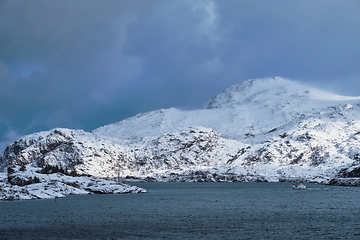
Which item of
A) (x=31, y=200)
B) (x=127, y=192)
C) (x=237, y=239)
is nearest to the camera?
(x=237, y=239)

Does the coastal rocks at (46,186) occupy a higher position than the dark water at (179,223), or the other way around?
the coastal rocks at (46,186)

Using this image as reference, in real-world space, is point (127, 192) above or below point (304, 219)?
above

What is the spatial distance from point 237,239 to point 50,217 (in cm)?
3955

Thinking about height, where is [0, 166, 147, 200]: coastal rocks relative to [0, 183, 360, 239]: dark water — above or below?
above

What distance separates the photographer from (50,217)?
252ft

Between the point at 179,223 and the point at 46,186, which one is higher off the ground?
the point at 46,186

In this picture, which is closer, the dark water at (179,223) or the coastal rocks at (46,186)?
the dark water at (179,223)

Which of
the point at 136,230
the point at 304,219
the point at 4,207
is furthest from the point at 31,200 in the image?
the point at 304,219

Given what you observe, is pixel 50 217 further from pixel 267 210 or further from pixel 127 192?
pixel 127 192

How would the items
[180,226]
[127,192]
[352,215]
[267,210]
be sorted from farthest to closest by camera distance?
1. [127,192]
2. [267,210]
3. [352,215]
4. [180,226]

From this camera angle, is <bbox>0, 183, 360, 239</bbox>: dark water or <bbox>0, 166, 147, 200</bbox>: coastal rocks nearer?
<bbox>0, 183, 360, 239</bbox>: dark water

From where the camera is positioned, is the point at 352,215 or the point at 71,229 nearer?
the point at 71,229

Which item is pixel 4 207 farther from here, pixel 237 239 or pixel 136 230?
pixel 237 239

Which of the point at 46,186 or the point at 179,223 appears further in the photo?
the point at 46,186
